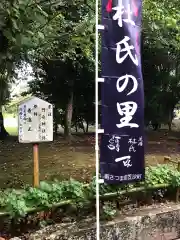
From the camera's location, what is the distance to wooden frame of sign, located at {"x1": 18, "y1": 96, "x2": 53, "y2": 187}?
14.3 ft

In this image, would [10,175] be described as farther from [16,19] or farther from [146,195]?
[16,19]

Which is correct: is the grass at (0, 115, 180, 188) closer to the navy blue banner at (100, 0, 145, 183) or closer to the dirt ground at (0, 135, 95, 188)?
the dirt ground at (0, 135, 95, 188)

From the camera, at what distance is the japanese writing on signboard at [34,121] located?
4.37 metres

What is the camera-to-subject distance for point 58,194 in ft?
13.1

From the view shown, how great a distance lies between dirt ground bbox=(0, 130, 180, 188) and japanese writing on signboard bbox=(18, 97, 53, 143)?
256cm

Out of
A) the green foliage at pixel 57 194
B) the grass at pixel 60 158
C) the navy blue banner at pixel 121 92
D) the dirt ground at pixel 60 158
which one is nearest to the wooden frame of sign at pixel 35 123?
the green foliage at pixel 57 194

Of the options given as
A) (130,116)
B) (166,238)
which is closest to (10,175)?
(166,238)

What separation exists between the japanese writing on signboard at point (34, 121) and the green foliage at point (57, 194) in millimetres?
589

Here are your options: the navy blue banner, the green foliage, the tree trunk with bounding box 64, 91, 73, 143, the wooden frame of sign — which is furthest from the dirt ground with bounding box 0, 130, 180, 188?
the navy blue banner

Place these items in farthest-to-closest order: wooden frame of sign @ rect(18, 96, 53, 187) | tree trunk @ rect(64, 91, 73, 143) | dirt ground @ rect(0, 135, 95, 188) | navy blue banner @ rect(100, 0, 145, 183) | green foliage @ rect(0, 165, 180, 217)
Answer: tree trunk @ rect(64, 91, 73, 143) < dirt ground @ rect(0, 135, 95, 188) < wooden frame of sign @ rect(18, 96, 53, 187) < green foliage @ rect(0, 165, 180, 217) < navy blue banner @ rect(100, 0, 145, 183)

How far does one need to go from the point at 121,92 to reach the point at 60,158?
7117 mm

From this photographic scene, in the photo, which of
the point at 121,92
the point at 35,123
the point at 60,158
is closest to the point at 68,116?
the point at 60,158

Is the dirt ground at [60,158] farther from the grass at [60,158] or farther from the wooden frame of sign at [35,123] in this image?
the wooden frame of sign at [35,123]

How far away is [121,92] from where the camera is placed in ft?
11.6
